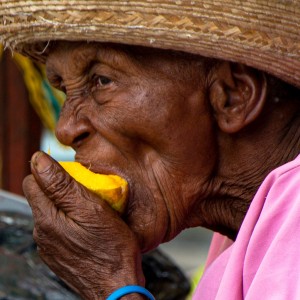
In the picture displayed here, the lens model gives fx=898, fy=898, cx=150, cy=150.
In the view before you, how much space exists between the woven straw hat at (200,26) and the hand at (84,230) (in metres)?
0.44

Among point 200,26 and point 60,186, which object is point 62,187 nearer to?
point 60,186

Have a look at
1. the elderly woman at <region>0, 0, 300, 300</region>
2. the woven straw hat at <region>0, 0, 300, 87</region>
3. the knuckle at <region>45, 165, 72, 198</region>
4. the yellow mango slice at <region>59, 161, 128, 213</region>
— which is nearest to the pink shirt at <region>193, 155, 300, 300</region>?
the elderly woman at <region>0, 0, 300, 300</region>

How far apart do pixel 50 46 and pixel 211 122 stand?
55 cm

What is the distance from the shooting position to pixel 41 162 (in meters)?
2.66

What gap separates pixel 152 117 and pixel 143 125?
36 millimetres

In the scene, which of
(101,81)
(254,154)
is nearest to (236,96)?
(254,154)

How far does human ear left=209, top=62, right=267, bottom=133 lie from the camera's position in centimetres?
264

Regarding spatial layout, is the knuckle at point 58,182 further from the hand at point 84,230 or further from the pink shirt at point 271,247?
the pink shirt at point 271,247

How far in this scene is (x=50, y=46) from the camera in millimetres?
2770

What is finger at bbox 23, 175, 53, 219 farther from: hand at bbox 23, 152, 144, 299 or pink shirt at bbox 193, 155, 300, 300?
pink shirt at bbox 193, 155, 300, 300

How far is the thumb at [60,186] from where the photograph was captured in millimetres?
2633

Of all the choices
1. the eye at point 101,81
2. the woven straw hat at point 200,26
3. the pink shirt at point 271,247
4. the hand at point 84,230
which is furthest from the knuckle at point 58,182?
the pink shirt at point 271,247

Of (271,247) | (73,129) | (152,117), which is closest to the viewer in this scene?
(271,247)

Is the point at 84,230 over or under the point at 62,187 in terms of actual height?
under
